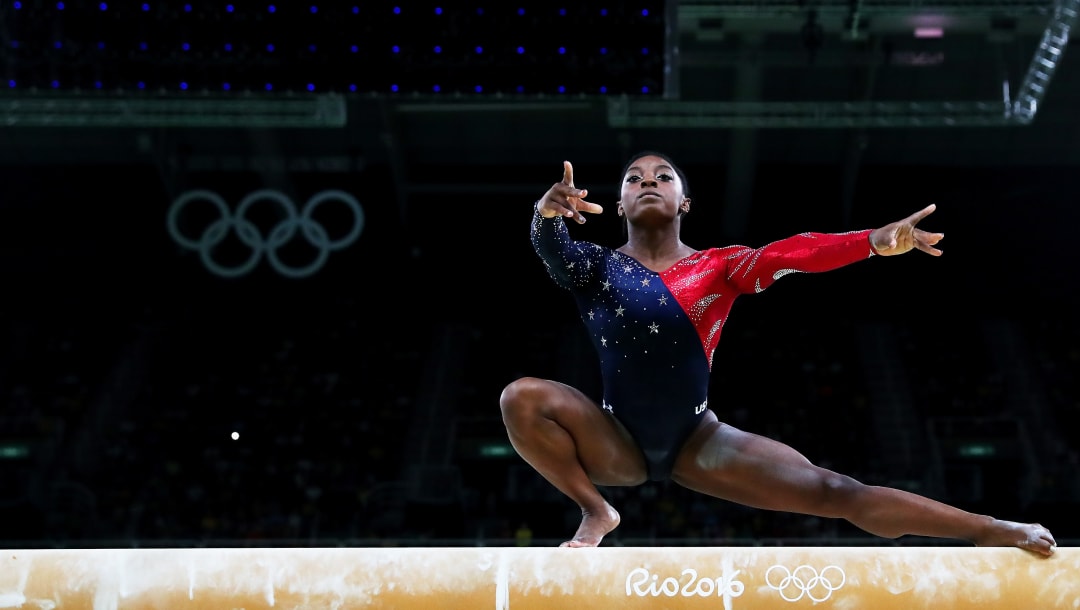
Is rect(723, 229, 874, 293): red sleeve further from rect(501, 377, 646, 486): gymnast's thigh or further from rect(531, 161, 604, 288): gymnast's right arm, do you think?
rect(501, 377, 646, 486): gymnast's thigh

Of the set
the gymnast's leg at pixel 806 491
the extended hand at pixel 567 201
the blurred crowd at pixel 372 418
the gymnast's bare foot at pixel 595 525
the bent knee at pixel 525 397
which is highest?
the extended hand at pixel 567 201

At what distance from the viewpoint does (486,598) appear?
3068mm

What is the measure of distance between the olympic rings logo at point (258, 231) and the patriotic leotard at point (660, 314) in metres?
11.6

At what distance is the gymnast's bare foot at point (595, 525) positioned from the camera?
3.58m

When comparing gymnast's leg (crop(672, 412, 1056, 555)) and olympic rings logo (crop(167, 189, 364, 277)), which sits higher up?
gymnast's leg (crop(672, 412, 1056, 555))

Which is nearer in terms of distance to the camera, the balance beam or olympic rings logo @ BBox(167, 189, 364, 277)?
the balance beam

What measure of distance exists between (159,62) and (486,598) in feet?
19.6

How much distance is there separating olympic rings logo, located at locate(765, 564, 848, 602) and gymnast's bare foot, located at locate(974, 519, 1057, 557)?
1.71ft

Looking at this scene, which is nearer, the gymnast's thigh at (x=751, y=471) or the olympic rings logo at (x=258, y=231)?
the gymnast's thigh at (x=751, y=471)

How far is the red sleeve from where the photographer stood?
3559 millimetres

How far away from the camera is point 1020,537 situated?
10.7 ft

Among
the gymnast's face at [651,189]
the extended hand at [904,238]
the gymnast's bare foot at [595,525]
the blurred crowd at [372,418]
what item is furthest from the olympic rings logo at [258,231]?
the extended hand at [904,238]

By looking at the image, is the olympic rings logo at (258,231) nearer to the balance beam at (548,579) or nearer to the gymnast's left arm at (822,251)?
the gymnast's left arm at (822,251)

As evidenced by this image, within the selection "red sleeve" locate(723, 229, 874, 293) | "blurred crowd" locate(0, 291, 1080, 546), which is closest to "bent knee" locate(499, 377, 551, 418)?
"red sleeve" locate(723, 229, 874, 293)
